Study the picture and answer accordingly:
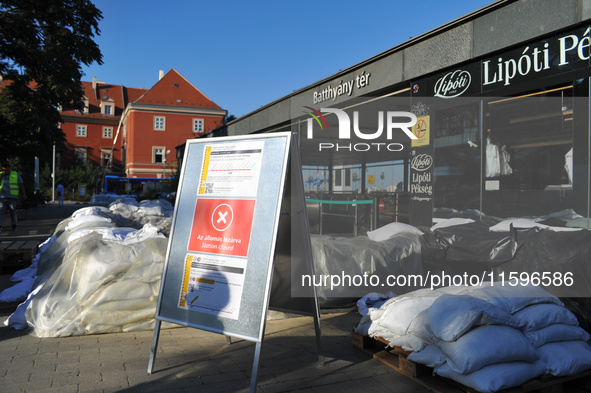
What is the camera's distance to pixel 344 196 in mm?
14070

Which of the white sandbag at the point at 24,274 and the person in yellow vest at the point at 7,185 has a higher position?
the person in yellow vest at the point at 7,185

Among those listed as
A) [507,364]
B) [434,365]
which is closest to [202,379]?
[434,365]

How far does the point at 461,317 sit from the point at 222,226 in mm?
1846

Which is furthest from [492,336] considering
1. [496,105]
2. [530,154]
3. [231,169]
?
[496,105]

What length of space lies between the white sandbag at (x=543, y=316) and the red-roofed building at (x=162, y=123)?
53.3 meters

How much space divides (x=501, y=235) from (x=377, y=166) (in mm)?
10856

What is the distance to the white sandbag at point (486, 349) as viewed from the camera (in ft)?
9.35

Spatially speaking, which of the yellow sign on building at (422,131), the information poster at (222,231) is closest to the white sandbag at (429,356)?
the information poster at (222,231)

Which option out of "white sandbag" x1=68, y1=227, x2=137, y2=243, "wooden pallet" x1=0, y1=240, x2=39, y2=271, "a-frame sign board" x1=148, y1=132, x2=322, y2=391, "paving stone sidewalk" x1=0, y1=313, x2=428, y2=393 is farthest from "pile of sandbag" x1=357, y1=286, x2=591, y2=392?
"wooden pallet" x1=0, y1=240, x2=39, y2=271

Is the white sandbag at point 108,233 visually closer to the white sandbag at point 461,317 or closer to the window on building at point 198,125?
the white sandbag at point 461,317

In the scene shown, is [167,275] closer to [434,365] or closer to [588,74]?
[434,365]

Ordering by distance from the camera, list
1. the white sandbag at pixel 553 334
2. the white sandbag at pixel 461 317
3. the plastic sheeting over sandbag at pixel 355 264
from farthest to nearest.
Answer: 1. the plastic sheeting over sandbag at pixel 355 264
2. the white sandbag at pixel 553 334
3. the white sandbag at pixel 461 317

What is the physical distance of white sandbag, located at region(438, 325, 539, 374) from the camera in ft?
9.35

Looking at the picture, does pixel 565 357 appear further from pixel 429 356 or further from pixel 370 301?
pixel 370 301
